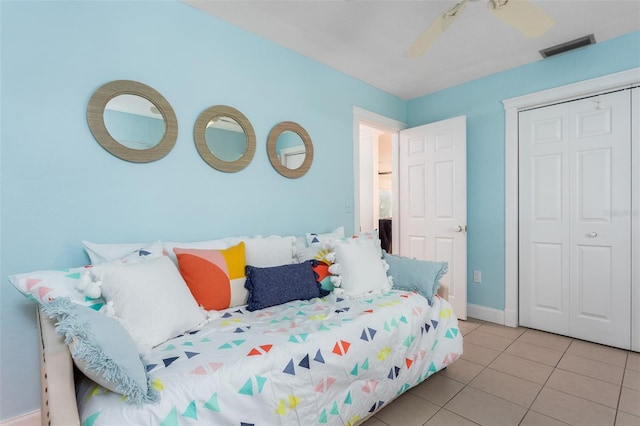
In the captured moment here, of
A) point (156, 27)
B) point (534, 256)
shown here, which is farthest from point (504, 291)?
point (156, 27)

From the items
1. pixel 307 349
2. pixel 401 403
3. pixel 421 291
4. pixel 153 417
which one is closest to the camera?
pixel 153 417

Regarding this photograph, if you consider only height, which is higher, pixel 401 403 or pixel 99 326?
pixel 99 326

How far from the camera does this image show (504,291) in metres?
3.17

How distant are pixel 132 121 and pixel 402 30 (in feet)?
6.56

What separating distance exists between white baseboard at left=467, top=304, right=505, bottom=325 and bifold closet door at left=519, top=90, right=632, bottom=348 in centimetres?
19

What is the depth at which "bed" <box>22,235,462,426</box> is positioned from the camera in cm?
99

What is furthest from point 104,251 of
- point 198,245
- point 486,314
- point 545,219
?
point 545,219

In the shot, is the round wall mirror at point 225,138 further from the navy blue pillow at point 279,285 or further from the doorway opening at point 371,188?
the doorway opening at point 371,188

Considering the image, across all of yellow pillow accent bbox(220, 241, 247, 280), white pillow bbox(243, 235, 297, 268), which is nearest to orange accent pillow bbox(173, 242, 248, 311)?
yellow pillow accent bbox(220, 241, 247, 280)

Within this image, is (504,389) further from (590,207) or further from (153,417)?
(153,417)

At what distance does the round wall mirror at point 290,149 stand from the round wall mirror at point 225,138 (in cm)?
19

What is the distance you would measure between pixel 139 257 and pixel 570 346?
10.9ft

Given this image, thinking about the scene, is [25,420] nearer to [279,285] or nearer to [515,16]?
[279,285]

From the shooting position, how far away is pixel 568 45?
2.60 metres
